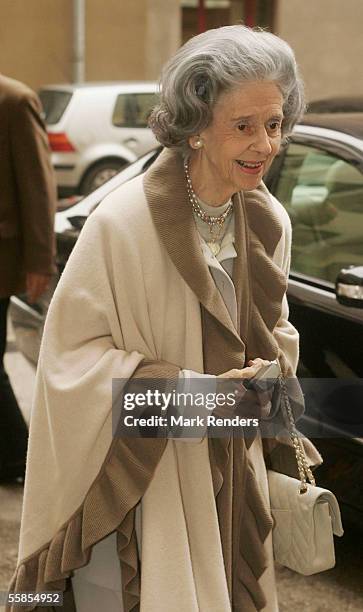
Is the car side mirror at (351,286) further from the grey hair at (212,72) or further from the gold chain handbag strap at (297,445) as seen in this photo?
the grey hair at (212,72)

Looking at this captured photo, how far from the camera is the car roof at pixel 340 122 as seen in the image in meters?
4.20

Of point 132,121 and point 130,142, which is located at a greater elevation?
point 132,121

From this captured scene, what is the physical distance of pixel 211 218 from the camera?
2658mm

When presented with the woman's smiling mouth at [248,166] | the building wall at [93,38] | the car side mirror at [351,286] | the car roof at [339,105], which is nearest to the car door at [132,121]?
the building wall at [93,38]

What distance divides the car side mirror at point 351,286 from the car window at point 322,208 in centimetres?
45

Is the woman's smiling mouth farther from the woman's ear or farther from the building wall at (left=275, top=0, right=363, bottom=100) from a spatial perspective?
the building wall at (left=275, top=0, right=363, bottom=100)

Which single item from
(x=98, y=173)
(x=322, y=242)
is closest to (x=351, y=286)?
(x=322, y=242)

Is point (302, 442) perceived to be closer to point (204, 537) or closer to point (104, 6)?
point (204, 537)

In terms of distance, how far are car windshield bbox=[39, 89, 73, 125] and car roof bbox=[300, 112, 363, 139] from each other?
9992 millimetres

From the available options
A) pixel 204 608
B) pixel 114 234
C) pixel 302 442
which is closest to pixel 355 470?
pixel 302 442

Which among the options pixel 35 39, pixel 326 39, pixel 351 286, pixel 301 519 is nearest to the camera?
pixel 301 519

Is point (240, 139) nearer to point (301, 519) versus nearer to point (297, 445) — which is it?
point (297, 445)

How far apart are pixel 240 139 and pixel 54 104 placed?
39.8 feet

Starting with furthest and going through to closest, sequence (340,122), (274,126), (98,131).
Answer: (98,131), (340,122), (274,126)
